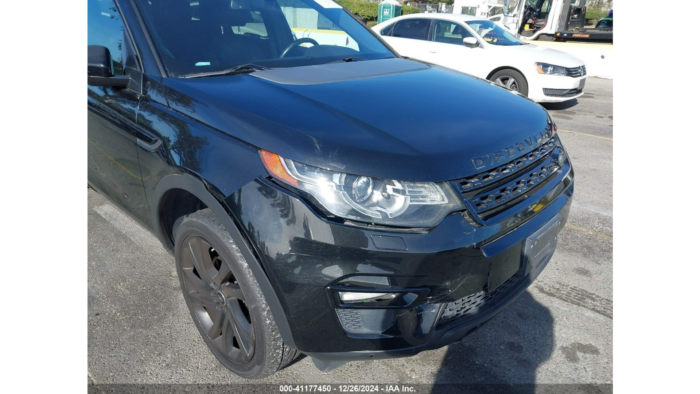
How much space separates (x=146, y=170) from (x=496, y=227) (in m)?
1.65

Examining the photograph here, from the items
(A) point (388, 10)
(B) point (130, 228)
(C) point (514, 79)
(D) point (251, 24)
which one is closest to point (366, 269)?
(D) point (251, 24)

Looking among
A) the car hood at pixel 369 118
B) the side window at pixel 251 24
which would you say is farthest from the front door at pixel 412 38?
the car hood at pixel 369 118

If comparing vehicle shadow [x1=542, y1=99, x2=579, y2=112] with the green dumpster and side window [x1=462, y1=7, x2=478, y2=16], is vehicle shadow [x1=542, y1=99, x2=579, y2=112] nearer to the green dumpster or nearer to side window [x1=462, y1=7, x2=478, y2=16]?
the green dumpster

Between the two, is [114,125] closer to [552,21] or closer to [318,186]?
[318,186]

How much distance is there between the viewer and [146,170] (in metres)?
2.27

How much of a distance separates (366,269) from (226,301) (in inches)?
30.8

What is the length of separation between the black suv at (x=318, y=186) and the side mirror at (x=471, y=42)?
18.9 feet

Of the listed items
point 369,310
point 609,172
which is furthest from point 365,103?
point 609,172

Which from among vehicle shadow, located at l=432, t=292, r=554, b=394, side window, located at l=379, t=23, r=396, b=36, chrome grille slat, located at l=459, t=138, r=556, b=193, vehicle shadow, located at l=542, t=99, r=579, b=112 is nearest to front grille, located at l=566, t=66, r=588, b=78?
vehicle shadow, located at l=542, t=99, r=579, b=112

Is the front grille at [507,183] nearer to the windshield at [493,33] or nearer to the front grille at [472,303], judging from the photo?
the front grille at [472,303]

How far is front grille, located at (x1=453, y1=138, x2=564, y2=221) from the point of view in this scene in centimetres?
178

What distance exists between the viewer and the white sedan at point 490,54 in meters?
7.66

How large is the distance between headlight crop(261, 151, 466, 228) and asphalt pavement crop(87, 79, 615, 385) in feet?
3.10

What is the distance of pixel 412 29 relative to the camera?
8.73 metres
